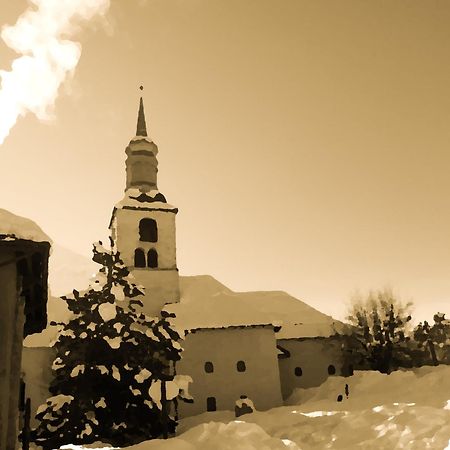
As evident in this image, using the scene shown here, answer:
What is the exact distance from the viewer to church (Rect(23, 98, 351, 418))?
93.4ft

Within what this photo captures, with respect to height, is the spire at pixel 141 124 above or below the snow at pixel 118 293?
above

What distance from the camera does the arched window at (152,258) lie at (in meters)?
32.8

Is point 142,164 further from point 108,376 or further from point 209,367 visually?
point 108,376

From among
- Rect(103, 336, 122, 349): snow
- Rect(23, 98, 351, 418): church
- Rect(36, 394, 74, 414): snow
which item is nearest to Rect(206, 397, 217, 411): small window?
Rect(23, 98, 351, 418): church

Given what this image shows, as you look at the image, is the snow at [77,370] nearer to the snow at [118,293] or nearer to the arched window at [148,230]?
the snow at [118,293]

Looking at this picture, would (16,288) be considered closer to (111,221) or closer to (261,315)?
(261,315)

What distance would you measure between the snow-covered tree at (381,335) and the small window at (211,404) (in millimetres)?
11999

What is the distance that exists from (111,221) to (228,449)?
27.9 metres

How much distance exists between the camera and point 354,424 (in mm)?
15789

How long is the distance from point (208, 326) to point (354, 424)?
14.9 m

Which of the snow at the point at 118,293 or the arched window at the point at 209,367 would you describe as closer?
the snow at the point at 118,293

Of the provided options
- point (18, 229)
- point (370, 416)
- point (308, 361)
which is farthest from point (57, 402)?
point (308, 361)

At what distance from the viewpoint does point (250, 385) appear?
28859 mm

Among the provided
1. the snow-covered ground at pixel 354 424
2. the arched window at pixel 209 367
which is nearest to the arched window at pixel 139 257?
the arched window at pixel 209 367
